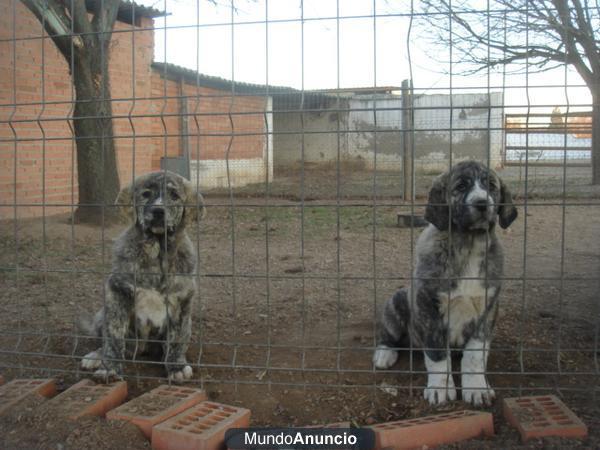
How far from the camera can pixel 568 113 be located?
126 inches

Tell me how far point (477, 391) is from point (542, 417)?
0.54 meters

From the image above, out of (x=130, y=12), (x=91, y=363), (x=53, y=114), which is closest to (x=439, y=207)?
(x=91, y=363)

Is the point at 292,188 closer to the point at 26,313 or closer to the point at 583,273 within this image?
the point at 583,273

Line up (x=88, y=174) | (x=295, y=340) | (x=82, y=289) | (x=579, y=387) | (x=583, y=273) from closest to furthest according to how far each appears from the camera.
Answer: (x=579, y=387) < (x=295, y=340) < (x=82, y=289) < (x=583, y=273) < (x=88, y=174)

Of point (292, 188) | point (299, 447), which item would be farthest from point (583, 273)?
point (292, 188)

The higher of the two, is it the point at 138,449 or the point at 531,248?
the point at 531,248

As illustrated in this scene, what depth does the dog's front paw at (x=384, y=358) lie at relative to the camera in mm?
4153

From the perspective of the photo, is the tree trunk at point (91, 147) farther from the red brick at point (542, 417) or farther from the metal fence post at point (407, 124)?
the red brick at point (542, 417)

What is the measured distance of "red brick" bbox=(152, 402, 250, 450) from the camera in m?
2.89

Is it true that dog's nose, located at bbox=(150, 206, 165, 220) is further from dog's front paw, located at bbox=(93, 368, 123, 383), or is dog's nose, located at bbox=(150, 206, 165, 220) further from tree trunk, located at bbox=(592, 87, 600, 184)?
tree trunk, located at bbox=(592, 87, 600, 184)

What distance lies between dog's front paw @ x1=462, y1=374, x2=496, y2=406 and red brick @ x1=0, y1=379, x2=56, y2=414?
247 centimetres

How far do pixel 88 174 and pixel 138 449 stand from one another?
7771 mm

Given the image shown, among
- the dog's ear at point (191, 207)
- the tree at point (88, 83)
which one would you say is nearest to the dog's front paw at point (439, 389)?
the dog's ear at point (191, 207)

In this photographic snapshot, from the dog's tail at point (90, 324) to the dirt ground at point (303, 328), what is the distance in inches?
3.9
